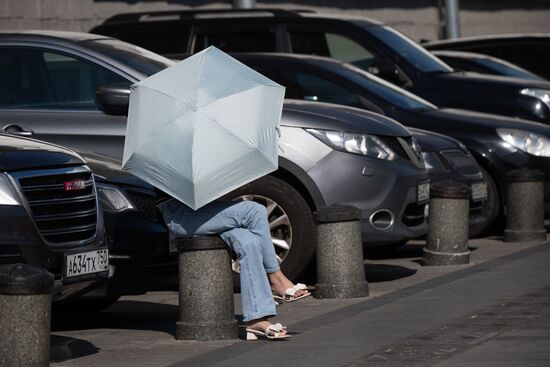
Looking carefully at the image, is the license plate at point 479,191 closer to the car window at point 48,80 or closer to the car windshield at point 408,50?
the car windshield at point 408,50

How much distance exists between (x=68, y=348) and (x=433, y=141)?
5.03 meters

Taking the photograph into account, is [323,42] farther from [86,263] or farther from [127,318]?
[86,263]

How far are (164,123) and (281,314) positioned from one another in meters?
1.76

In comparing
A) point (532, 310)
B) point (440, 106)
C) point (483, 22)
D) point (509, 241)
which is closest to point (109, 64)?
point (532, 310)

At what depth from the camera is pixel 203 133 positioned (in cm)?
790

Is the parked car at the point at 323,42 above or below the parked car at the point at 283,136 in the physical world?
above

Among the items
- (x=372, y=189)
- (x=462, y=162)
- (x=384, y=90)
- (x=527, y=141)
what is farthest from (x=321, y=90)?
(x=372, y=189)

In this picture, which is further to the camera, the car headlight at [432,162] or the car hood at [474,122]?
the car hood at [474,122]

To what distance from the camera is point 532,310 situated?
8594 millimetres

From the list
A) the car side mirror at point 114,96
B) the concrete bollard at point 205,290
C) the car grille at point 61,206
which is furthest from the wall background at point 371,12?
the concrete bollard at point 205,290

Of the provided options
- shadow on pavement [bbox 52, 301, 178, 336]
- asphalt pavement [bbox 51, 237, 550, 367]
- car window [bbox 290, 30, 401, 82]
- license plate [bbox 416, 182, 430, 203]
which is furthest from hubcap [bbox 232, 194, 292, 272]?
car window [bbox 290, 30, 401, 82]

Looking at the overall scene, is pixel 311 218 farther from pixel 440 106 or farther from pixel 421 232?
pixel 440 106

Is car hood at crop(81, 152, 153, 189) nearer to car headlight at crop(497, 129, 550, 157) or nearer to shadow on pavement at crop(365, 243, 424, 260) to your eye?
shadow on pavement at crop(365, 243, 424, 260)

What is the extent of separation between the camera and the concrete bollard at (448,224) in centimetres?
1112
